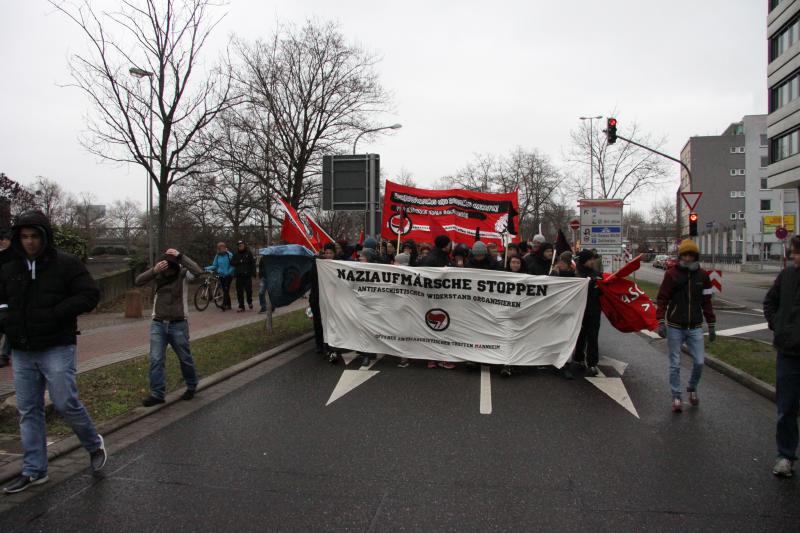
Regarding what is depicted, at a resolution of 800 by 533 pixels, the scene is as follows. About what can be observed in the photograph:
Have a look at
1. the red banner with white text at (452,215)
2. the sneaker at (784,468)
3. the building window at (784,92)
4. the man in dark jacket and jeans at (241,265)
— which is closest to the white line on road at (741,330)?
the red banner with white text at (452,215)

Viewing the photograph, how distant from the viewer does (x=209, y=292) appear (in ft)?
51.6

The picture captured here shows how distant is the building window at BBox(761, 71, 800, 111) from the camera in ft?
117

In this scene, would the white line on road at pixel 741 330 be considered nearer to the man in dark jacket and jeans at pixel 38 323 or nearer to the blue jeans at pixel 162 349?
the blue jeans at pixel 162 349

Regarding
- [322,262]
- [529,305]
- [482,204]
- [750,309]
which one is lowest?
[750,309]

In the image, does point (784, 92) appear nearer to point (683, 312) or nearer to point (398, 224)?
point (398, 224)

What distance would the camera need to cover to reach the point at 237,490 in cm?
414

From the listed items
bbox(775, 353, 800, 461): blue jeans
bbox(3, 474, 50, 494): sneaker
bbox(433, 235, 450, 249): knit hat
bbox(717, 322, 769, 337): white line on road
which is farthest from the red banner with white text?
bbox(3, 474, 50, 494): sneaker

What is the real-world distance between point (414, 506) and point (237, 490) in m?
1.26

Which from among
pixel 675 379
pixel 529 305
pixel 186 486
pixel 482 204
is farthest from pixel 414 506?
pixel 482 204

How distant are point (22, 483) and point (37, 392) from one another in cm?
62

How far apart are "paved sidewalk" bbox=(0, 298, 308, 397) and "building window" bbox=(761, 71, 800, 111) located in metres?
34.8

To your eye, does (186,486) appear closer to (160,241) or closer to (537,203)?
(160,241)

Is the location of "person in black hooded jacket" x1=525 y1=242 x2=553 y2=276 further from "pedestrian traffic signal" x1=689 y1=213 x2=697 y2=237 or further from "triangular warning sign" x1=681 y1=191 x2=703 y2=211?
"pedestrian traffic signal" x1=689 y1=213 x2=697 y2=237

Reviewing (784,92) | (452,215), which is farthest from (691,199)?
(784,92)
